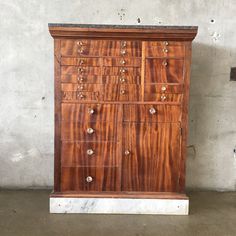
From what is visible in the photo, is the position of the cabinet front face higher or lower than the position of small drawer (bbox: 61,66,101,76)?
lower

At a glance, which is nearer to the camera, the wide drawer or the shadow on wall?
the wide drawer

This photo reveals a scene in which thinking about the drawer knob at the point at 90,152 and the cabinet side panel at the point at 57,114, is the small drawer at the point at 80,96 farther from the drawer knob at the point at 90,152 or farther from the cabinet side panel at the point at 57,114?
the drawer knob at the point at 90,152

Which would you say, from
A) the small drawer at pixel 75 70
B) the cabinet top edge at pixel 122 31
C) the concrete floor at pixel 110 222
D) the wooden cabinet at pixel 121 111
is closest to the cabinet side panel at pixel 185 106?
the wooden cabinet at pixel 121 111

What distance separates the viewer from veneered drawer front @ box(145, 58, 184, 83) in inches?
102

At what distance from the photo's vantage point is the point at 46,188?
3242mm

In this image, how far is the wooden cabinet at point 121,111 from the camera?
2574 mm

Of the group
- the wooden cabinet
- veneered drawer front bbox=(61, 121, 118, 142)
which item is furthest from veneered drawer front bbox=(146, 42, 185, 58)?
veneered drawer front bbox=(61, 121, 118, 142)

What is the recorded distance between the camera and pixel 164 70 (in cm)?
260

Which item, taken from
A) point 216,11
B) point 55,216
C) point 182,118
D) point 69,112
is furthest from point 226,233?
point 216,11

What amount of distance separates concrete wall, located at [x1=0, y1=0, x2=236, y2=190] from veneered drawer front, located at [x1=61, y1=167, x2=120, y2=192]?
624 mm

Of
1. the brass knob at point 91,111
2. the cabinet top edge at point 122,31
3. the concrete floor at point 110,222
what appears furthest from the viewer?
the brass knob at point 91,111

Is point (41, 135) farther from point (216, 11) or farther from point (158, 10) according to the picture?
point (216, 11)

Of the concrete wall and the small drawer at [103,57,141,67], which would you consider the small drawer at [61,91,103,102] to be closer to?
the small drawer at [103,57,141,67]

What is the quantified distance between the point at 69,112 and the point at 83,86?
0.22 metres
